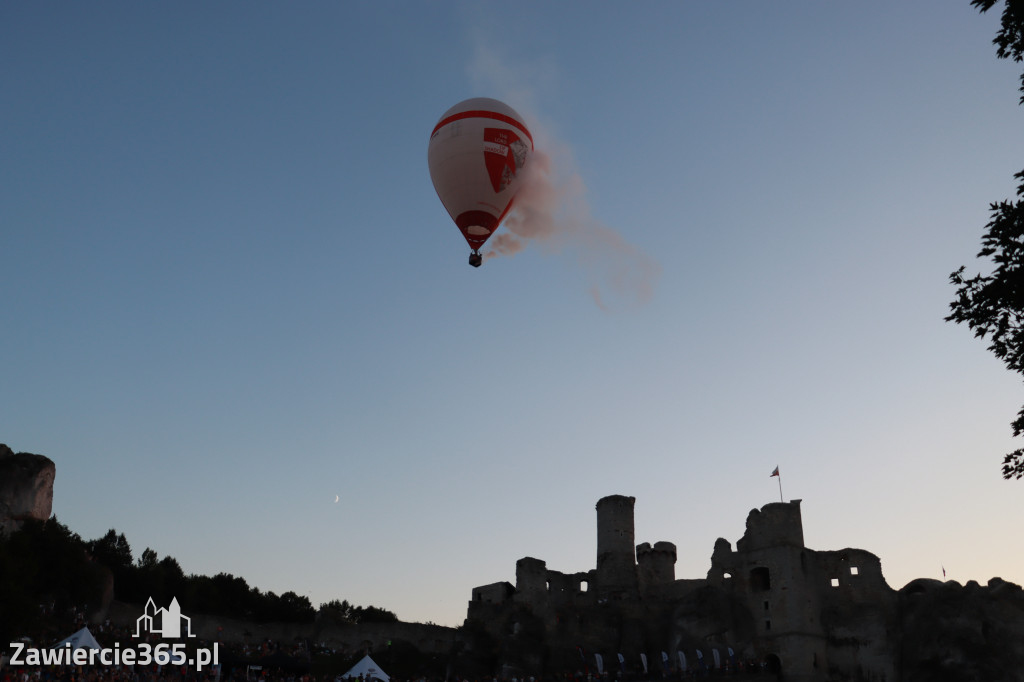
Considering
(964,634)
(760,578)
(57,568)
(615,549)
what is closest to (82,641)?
(57,568)

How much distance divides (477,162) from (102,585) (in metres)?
41.6

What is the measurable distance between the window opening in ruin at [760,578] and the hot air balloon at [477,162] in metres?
33.8

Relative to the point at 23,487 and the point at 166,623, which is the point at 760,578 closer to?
the point at 166,623

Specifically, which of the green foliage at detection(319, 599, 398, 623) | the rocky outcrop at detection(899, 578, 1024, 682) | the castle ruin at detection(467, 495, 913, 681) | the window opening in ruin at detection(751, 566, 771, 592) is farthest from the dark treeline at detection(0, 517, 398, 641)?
the rocky outcrop at detection(899, 578, 1024, 682)

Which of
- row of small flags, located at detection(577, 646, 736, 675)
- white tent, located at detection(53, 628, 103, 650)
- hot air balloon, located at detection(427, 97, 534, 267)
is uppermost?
hot air balloon, located at detection(427, 97, 534, 267)

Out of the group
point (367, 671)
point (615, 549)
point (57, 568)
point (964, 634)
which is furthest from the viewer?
point (615, 549)

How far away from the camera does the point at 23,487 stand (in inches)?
2382

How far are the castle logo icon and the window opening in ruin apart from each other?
3683cm

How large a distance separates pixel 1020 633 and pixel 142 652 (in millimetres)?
47561

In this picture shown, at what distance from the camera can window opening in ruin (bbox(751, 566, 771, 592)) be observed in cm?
5903

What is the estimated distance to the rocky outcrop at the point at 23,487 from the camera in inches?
2349

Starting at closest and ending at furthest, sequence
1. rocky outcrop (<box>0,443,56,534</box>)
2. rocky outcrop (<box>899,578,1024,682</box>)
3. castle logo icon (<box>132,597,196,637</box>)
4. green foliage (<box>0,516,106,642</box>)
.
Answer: rocky outcrop (<box>899,578,1024,682</box>) → green foliage (<box>0,516,106,642</box>) → castle logo icon (<box>132,597,196,637</box>) → rocky outcrop (<box>0,443,56,534</box>)

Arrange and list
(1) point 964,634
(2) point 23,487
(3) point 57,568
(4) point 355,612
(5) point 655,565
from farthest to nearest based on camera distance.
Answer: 1. (4) point 355,612
2. (5) point 655,565
3. (2) point 23,487
4. (3) point 57,568
5. (1) point 964,634

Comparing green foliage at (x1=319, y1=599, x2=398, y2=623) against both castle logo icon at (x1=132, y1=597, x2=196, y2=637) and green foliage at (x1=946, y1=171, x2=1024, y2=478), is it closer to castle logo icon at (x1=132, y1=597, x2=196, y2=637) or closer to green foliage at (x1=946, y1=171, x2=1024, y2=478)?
castle logo icon at (x1=132, y1=597, x2=196, y2=637)
